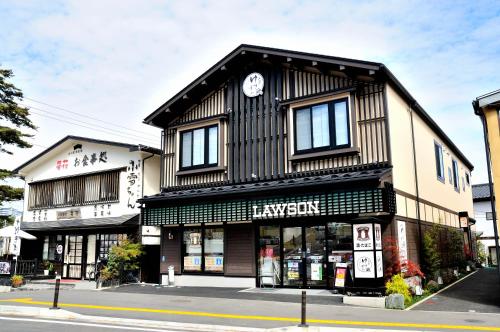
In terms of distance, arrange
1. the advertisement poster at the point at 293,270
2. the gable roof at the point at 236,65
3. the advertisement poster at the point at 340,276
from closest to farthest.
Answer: the advertisement poster at the point at 340,276
the gable roof at the point at 236,65
the advertisement poster at the point at 293,270

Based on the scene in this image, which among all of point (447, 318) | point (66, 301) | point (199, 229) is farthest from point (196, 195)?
point (447, 318)

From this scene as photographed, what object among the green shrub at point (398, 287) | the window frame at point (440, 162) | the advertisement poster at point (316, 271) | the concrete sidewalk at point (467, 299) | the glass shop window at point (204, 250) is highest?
the window frame at point (440, 162)

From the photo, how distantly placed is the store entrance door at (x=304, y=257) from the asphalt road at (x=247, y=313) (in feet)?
9.17

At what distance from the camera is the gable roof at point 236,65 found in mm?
15734

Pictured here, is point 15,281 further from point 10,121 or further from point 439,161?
point 439,161

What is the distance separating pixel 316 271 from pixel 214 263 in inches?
175

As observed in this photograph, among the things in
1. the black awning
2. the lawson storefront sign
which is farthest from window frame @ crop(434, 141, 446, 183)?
the black awning

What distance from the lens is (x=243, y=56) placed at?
19234 mm

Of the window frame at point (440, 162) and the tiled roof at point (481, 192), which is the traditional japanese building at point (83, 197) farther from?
the tiled roof at point (481, 192)

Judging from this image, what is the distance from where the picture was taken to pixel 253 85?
18.9 meters

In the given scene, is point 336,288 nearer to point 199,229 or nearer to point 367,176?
point 367,176

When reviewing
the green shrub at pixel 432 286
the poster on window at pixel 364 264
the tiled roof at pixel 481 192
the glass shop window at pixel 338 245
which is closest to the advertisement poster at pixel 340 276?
the glass shop window at pixel 338 245

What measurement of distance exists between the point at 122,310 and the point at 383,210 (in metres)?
8.24

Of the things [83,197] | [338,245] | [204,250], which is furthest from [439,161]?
[83,197]
